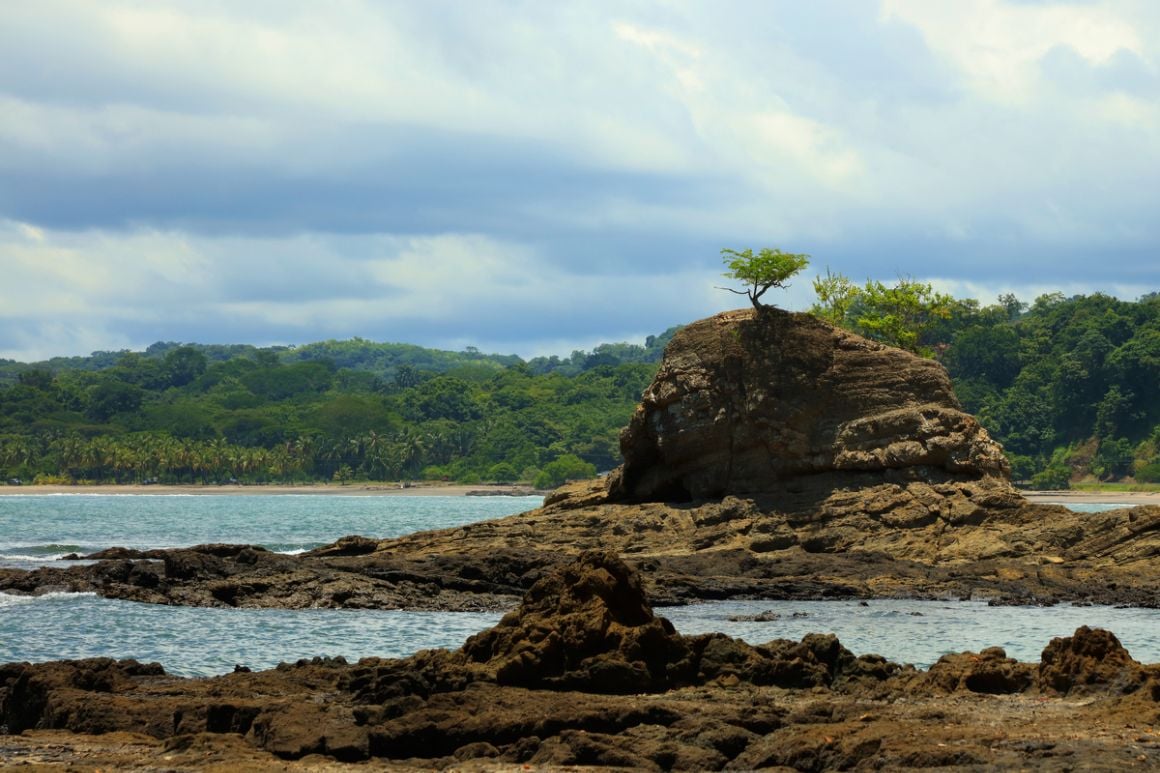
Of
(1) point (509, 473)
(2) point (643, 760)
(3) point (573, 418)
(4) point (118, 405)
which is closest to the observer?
(2) point (643, 760)

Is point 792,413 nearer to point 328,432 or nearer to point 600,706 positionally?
point 600,706

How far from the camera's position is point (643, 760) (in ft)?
45.4

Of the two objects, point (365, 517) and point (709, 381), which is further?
point (365, 517)

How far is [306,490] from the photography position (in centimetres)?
14625

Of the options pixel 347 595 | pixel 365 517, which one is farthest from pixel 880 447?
pixel 365 517

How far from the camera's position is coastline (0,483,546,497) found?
139 metres

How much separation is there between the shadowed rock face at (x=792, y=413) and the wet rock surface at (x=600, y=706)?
2293 centimetres

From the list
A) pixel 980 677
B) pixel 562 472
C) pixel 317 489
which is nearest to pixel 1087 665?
pixel 980 677

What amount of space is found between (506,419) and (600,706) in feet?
493

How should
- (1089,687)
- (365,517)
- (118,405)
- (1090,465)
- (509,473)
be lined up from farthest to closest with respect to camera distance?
1. (118,405)
2. (509,473)
3. (1090,465)
4. (365,517)
5. (1089,687)

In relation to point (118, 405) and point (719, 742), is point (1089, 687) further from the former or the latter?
point (118, 405)

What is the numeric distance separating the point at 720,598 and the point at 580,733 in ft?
66.6

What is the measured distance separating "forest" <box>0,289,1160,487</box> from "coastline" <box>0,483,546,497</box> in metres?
2.70

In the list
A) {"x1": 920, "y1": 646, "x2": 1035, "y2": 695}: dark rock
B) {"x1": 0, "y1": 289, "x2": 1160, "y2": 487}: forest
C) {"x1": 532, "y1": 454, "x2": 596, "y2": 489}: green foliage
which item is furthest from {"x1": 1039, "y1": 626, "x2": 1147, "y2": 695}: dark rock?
{"x1": 532, "y1": 454, "x2": 596, "y2": 489}: green foliage
